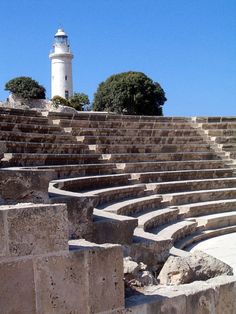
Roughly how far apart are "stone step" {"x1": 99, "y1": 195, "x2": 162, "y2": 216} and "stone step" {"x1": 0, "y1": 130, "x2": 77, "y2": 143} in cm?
255

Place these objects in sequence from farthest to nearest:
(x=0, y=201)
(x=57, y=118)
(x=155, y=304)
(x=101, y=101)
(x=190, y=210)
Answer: (x=101, y=101)
(x=57, y=118)
(x=190, y=210)
(x=0, y=201)
(x=155, y=304)

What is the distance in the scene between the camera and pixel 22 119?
36.4 feet

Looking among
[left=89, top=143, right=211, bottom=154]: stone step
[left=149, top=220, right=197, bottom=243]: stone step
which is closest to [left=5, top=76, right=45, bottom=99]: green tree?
[left=89, top=143, right=211, bottom=154]: stone step

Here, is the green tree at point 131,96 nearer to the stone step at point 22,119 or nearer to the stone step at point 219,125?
the stone step at point 219,125

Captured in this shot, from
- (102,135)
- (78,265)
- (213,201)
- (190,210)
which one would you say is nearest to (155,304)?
(78,265)

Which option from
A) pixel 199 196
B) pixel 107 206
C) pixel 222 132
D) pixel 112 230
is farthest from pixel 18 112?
pixel 112 230

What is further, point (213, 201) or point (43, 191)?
point (213, 201)

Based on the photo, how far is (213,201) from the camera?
442 inches

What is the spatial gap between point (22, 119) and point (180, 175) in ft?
13.4

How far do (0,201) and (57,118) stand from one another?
936 cm

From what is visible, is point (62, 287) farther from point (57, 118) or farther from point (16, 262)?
point (57, 118)

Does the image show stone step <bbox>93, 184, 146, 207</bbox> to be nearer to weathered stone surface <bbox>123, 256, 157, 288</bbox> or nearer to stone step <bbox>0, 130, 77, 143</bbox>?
stone step <bbox>0, 130, 77, 143</bbox>

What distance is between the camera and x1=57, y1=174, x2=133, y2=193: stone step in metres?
7.52

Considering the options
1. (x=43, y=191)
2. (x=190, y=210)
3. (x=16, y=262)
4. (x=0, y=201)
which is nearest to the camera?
(x=16, y=262)
